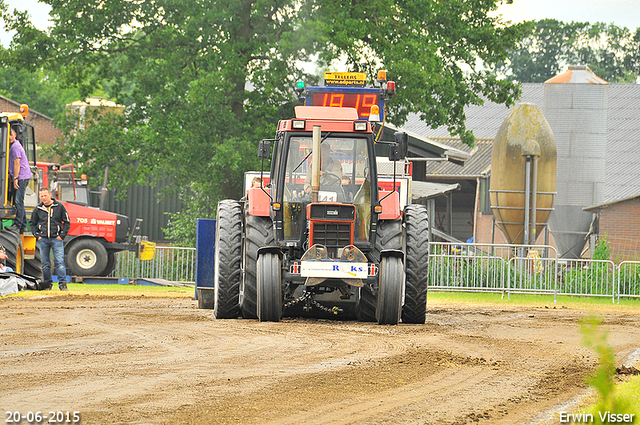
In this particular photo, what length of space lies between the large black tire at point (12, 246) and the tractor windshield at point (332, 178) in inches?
294

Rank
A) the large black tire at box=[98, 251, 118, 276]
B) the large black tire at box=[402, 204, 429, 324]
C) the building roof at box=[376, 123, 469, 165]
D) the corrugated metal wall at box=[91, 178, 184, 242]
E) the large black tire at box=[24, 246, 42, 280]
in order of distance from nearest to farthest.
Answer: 1. the large black tire at box=[402, 204, 429, 324]
2. the large black tire at box=[24, 246, 42, 280]
3. the large black tire at box=[98, 251, 118, 276]
4. the building roof at box=[376, 123, 469, 165]
5. the corrugated metal wall at box=[91, 178, 184, 242]

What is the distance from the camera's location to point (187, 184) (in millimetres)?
26266

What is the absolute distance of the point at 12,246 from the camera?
52.6 ft

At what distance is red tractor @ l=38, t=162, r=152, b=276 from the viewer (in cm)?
2209

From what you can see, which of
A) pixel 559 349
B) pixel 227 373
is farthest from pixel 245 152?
pixel 227 373

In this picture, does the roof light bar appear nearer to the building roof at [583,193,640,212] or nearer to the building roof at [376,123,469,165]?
the building roof at [376,123,469,165]

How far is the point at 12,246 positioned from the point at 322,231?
8.07m

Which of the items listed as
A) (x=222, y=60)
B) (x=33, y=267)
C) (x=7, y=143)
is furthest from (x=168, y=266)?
(x=7, y=143)

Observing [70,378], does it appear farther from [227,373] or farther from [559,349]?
[559,349]

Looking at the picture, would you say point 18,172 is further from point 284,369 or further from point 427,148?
point 427,148

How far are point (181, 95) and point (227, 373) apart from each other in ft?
61.6

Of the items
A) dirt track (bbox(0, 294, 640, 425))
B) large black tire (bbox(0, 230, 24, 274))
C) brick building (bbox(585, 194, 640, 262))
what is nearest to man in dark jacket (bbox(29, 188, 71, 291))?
large black tire (bbox(0, 230, 24, 274))

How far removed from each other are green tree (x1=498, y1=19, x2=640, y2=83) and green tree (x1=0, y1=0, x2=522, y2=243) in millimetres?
51282

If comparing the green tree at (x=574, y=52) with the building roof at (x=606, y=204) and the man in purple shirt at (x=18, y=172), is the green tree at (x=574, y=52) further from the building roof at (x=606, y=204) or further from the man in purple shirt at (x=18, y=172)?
the man in purple shirt at (x=18, y=172)
